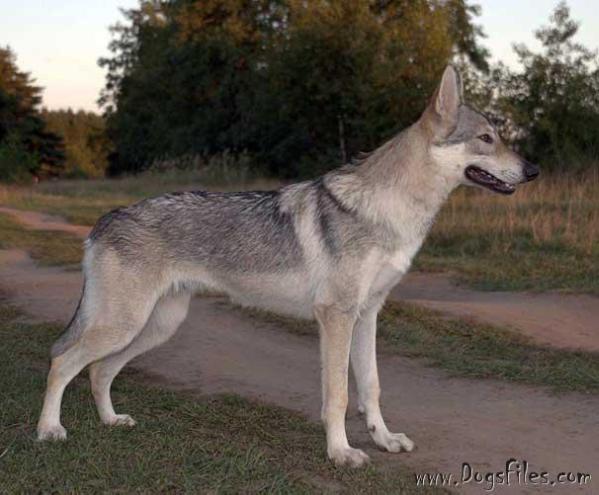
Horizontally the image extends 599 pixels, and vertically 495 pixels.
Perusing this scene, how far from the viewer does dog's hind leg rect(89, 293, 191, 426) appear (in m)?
5.34

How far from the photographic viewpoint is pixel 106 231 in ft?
16.8

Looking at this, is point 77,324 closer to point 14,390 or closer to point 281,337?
point 14,390

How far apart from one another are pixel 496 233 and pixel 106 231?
901 cm

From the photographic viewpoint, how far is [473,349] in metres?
7.36

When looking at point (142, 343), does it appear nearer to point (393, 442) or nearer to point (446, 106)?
point (393, 442)

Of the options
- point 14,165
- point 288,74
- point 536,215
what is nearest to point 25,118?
point 14,165

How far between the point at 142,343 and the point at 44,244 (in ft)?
30.5

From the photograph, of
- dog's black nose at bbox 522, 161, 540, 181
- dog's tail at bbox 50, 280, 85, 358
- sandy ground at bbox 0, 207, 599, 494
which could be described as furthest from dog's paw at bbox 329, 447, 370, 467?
dog's black nose at bbox 522, 161, 540, 181

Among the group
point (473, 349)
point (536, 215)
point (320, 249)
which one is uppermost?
point (320, 249)

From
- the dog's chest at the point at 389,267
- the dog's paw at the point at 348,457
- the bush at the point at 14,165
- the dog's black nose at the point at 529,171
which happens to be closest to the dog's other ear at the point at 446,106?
the dog's black nose at the point at 529,171

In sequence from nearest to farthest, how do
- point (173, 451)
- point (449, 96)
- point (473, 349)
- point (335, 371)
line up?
1. point (173, 451)
2. point (335, 371)
3. point (449, 96)
4. point (473, 349)

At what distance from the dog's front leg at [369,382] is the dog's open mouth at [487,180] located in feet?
3.39

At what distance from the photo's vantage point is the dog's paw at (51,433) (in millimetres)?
4719

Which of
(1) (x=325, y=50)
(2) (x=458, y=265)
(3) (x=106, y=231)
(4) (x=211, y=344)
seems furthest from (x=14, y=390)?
(1) (x=325, y=50)
